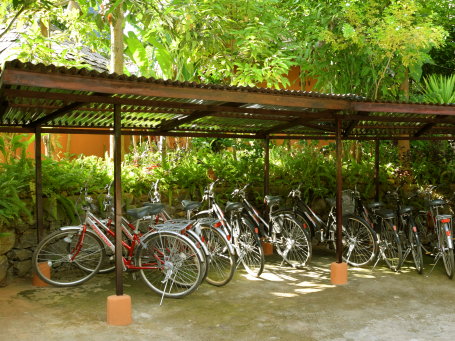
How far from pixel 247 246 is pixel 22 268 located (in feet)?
9.55

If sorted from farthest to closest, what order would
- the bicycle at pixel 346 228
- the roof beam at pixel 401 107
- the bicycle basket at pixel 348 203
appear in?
the bicycle basket at pixel 348 203, the bicycle at pixel 346 228, the roof beam at pixel 401 107

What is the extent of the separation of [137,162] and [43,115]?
11.1ft

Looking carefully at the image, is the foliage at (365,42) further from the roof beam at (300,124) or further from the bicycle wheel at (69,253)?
the bicycle wheel at (69,253)

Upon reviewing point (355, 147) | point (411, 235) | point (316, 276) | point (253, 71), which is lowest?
point (316, 276)

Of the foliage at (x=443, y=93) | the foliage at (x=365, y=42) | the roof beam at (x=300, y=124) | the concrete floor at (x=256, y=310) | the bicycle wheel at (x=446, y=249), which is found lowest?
the concrete floor at (x=256, y=310)

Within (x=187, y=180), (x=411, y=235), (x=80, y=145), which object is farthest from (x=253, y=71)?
(x=80, y=145)

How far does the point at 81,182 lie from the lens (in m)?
7.14

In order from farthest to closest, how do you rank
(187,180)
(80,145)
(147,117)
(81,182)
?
(80,145), (187,180), (81,182), (147,117)

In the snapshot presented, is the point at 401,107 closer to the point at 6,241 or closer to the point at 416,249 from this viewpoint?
the point at 416,249

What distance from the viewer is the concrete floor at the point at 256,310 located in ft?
14.8

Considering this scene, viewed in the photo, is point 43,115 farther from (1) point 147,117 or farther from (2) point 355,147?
(2) point 355,147

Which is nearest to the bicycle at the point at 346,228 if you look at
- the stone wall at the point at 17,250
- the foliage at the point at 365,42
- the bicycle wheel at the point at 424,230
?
the bicycle wheel at the point at 424,230

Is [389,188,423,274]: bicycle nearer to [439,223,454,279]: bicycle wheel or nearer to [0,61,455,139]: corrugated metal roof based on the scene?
[439,223,454,279]: bicycle wheel

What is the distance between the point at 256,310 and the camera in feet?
17.0
